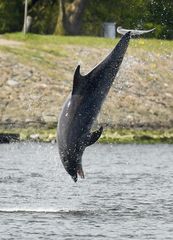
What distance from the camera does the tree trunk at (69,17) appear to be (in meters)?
77.4

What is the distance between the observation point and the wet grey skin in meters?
29.0

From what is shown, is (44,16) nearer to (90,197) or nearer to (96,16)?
(96,16)

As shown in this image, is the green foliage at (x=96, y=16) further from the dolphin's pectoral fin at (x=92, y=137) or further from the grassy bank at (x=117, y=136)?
the dolphin's pectoral fin at (x=92, y=137)

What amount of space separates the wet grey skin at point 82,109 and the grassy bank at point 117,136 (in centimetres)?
2933

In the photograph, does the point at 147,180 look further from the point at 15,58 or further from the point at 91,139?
the point at 15,58

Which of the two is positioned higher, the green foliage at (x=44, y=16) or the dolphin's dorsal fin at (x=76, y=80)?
the dolphin's dorsal fin at (x=76, y=80)

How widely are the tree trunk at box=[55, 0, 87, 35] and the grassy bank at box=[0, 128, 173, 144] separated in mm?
14695

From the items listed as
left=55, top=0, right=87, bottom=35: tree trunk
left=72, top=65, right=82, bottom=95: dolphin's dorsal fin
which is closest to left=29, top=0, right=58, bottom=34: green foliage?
left=55, top=0, right=87, bottom=35: tree trunk

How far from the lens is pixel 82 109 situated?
1154 inches

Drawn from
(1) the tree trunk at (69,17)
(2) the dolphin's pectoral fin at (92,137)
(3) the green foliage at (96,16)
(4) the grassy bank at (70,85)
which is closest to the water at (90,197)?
(2) the dolphin's pectoral fin at (92,137)

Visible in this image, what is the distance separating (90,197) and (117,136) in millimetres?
24797

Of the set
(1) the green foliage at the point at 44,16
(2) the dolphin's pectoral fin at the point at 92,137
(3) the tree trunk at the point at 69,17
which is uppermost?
(2) the dolphin's pectoral fin at the point at 92,137

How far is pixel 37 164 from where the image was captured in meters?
47.2

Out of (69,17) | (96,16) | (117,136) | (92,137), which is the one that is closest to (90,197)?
(92,137)
